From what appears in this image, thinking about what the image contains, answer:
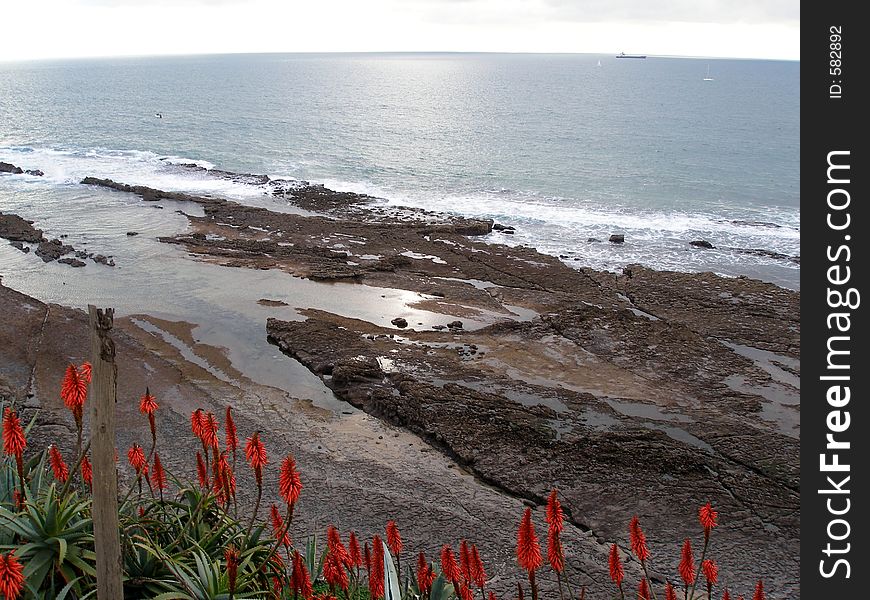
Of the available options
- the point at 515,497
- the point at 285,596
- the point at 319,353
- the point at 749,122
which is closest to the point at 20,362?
the point at 319,353

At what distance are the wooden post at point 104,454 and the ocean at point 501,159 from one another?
29.4m

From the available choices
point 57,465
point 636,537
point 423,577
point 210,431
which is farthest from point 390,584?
point 57,465

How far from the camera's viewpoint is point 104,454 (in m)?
4.83

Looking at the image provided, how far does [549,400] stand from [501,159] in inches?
1904

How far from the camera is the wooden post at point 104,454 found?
4.65 metres

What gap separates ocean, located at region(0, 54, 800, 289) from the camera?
133 feet

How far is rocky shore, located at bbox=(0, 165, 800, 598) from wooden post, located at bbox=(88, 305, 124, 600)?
8.40 metres

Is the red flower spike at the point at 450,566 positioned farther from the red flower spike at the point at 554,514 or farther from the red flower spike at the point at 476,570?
the red flower spike at the point at 554,514

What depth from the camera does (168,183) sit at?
50.8 metres

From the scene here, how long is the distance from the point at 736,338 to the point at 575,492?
11977 millimetres

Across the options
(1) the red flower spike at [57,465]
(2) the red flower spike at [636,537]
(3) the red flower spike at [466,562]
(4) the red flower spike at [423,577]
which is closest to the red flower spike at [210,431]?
(1) the red flower spike at [57,465]

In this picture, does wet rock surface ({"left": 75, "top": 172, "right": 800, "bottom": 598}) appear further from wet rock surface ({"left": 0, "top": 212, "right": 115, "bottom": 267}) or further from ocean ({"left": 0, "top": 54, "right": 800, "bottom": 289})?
ocean ({"left": 0, "top": 54, "right": 800, "bottom": 289})

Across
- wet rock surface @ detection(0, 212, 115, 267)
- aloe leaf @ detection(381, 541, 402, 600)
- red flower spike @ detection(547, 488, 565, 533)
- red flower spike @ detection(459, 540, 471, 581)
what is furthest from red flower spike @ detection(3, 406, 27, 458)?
wet rock surface @ detection(0, 212, 115, 267)

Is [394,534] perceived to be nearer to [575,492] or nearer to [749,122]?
[575,492]
